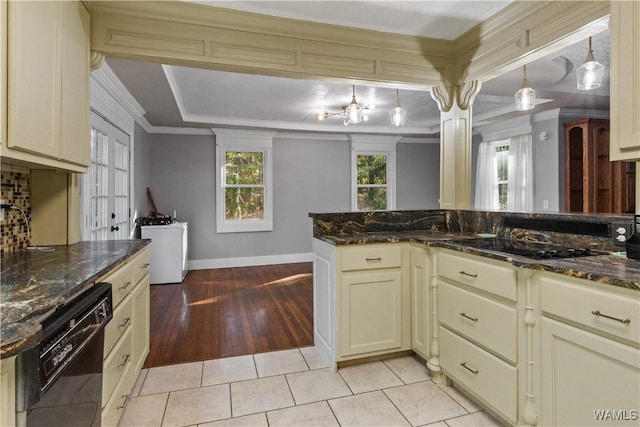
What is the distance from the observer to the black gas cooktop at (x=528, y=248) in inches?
64.8

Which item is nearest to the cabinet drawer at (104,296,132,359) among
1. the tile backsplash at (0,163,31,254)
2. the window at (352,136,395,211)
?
the tile backsplash at (0,163,31,254)

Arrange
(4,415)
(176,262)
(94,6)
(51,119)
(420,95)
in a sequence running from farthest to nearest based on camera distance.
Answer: (176,262) < (420,95) < (94,6) < (51,119) < (4,415)

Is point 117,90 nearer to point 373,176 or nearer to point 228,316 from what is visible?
point 228,316

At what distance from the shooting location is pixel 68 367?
1041 millimetres

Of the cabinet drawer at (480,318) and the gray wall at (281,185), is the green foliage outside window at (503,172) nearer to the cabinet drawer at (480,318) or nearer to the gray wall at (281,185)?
the gray wall at (281,185)

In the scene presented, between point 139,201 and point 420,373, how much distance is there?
433 cm

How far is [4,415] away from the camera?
76cm

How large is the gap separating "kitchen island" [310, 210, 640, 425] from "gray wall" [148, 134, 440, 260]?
3.58m

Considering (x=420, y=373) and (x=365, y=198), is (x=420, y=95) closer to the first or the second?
(x=365, y=198)

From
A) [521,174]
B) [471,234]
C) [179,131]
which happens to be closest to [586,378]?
[471,234]

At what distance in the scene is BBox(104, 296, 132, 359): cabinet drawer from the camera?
1.51 meters

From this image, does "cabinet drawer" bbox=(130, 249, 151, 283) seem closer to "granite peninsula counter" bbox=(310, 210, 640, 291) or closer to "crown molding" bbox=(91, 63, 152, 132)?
"granite peninsula counter" bbox=(310, 210, 640, 291)

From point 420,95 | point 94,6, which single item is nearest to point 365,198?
point 420,95

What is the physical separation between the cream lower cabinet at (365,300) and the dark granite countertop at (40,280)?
1.24 m
